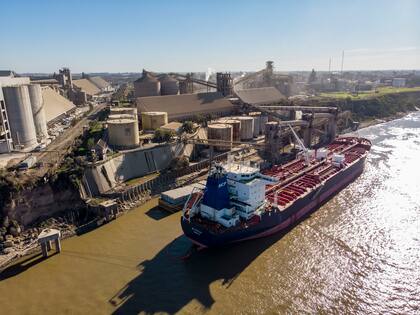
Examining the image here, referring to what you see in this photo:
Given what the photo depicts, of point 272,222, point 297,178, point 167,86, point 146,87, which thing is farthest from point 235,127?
point 167,86

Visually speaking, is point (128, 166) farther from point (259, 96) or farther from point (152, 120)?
point (259, 96)

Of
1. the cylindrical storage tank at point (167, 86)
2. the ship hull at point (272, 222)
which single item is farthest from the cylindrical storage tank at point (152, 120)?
the ship hull at point (272, 222)

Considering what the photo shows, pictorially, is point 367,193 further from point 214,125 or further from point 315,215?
point 214,125

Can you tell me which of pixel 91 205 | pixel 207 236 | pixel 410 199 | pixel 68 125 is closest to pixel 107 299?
pixel 207 236

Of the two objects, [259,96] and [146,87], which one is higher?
[146,87]

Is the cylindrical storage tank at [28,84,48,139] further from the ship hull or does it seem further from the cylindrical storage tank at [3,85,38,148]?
the ship hull
